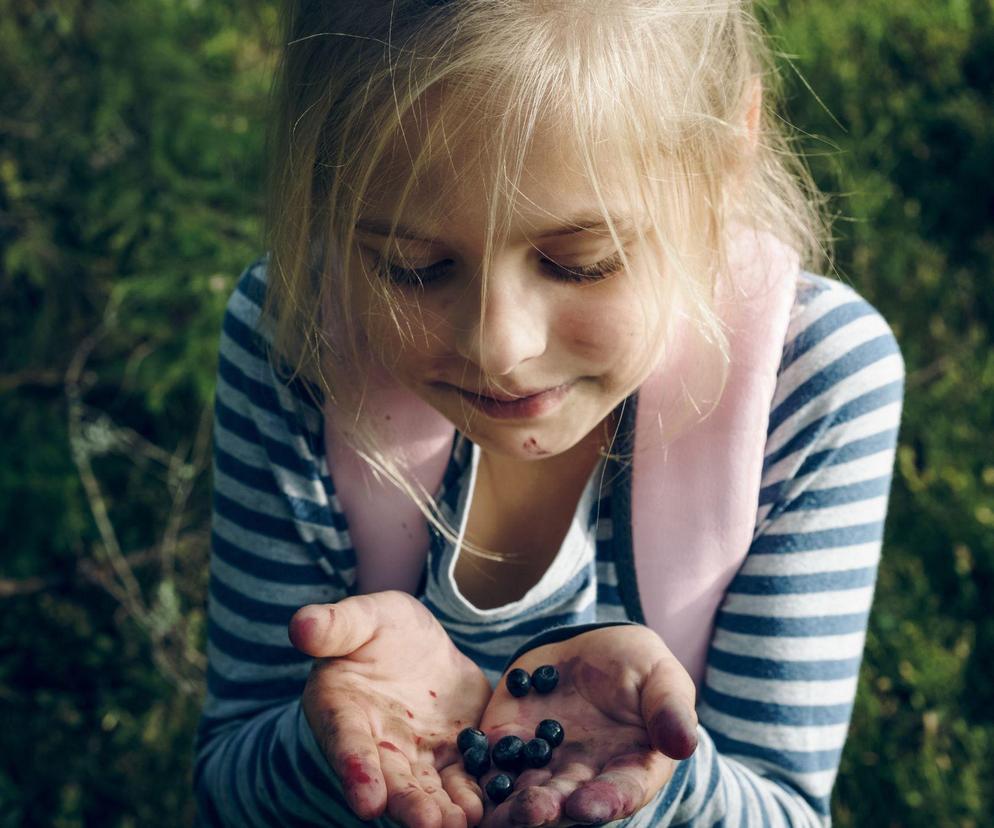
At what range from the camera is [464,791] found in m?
1.38

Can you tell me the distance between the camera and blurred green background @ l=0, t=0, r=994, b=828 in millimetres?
2729

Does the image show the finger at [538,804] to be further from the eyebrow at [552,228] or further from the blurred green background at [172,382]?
the blurred green background at [172,382]

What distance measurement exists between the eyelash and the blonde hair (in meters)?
0.03

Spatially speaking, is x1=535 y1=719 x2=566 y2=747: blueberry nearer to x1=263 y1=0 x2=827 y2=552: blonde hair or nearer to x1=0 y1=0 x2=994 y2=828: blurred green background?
x1=263 y1=0 x2=827 y2=552: blonde hair

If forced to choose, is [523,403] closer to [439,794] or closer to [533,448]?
[533,448]

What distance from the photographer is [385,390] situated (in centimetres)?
186

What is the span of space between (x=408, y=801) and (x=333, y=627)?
236 mm

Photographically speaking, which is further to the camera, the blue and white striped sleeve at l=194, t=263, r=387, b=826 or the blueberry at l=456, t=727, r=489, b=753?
the blue and white striped sleeve at l=194, t=263, r=387, b=826

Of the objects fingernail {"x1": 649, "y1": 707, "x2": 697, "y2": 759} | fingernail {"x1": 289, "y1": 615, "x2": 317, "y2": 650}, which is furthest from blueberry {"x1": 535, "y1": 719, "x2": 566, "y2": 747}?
fingernail {"x1": 289, "y1": 615, "x2": 317, "y2": 650}

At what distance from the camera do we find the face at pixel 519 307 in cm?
143

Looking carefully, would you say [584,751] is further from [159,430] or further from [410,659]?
[159,430]

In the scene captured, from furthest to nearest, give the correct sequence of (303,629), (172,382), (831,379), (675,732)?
(172,382), (831,379), (303,629), (675,732)

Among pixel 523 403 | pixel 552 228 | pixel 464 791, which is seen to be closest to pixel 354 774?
pixel 464 791

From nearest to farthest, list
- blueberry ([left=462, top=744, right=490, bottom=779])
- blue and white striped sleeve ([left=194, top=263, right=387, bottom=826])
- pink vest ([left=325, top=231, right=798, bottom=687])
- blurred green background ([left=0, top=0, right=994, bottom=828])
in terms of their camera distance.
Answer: blueberry ([left=462, top=744, right=490, bottom=779])
pink vest ([left=325, top=231, right=798, bottom=687])
blue and white striped sleeve ([left=194, top=263, right=387, bottom=826])
blurred green background ([left=0, top=0, right=994, bottom=828])
